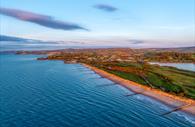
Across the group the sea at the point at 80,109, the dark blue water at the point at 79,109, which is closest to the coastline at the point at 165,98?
the sea at the point at 80,109

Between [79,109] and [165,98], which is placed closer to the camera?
[79,109]

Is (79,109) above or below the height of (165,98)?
above

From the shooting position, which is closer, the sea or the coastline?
the sea

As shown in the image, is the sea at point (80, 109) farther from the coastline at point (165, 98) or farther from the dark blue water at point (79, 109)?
the coastline at point (165, 98)

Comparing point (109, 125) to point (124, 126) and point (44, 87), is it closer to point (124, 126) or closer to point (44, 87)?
point (124, 126)

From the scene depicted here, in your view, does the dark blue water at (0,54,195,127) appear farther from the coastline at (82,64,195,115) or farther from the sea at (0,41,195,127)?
the coastline at (82,64,195,115)

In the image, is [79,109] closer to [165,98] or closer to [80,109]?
[80,109]

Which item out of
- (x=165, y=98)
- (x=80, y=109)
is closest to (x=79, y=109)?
(x=80, y=109)

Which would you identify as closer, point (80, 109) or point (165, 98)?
point (80, 109)

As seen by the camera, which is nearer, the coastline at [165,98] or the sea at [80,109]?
the sea at [80,109]

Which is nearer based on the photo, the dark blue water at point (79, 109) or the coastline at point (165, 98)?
the dark blue water at point (79, 109)

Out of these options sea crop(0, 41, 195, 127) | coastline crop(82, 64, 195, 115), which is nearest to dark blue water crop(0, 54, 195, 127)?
sea crop(0, 41, 195, 127)
